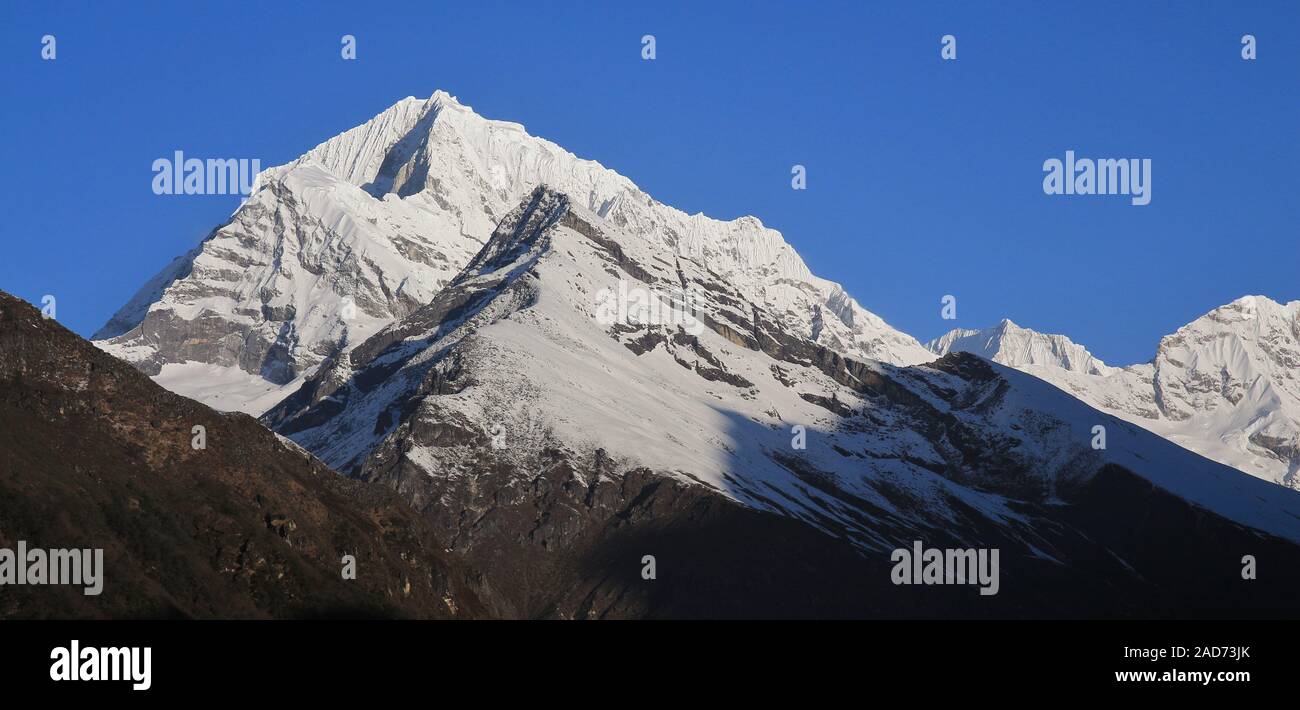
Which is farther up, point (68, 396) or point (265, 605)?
point (68, 396)
